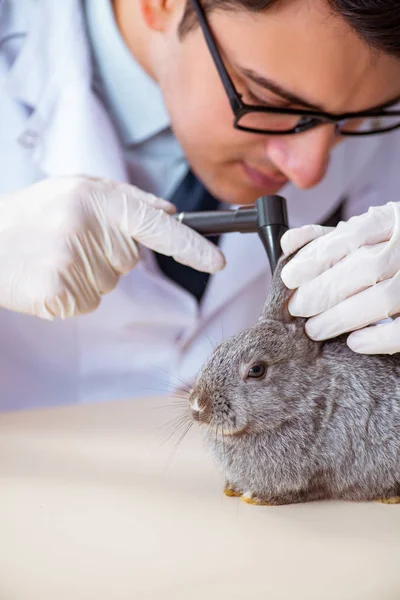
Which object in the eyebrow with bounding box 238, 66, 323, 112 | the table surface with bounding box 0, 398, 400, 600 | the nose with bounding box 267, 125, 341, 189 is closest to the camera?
the table surface with bounding box 0, 398, 400, 600

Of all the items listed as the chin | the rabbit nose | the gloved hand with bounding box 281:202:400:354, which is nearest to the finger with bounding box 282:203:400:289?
the gloved hand with bounding box 281:202:400:354

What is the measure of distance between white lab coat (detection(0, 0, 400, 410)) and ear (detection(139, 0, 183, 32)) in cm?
19

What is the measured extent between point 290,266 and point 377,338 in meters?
0.17

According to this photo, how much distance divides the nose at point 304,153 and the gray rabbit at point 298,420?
63 cm

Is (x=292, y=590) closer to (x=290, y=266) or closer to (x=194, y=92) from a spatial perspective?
(x=290, y=266)

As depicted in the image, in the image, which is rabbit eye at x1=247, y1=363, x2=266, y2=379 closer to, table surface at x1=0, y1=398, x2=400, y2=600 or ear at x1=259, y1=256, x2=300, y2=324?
ear at x1=259, y1=256, x2=300, y2=324

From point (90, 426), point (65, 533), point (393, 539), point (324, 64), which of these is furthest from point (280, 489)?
point (324, 64)

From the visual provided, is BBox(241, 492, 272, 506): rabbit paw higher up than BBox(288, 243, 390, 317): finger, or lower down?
lower down

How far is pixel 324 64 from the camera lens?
3.93ft

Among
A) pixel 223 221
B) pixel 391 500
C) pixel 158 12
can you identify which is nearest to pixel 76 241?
pixel 223 221

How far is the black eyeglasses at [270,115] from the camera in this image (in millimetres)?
1287

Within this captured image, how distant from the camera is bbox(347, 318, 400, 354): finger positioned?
92 centimetres

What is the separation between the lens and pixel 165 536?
2.68 feet

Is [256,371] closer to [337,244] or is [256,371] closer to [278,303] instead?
[278,303]
